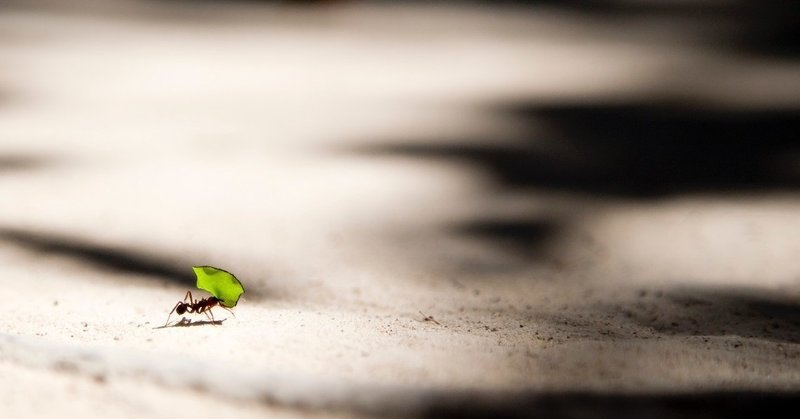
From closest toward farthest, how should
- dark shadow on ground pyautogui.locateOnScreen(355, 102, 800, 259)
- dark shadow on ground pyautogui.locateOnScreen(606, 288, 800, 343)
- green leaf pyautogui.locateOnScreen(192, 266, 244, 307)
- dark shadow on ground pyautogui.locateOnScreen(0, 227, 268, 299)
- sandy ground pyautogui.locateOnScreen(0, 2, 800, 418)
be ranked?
sandy ground pyautogui.locateOnScreen(0, 2, 800, 418), green leaf pyautogui.locateOnScreen(192, 266, 244, 307), dark shadow on ground pyautogui.locateOnScreen(606, 288, 800, 343), dark shadow on ground pyautogui.locateOnScreen(0, 227, 268, 299), dark shadow on ground pyautogui.locateOnScreen(355, 102, 800, 259)

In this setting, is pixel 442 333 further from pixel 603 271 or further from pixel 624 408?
pixel 603 271

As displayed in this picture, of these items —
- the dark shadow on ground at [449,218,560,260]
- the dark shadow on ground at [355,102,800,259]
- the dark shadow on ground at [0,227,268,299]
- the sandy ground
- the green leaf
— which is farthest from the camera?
the dark shadow on ground at [355,102,800,259]

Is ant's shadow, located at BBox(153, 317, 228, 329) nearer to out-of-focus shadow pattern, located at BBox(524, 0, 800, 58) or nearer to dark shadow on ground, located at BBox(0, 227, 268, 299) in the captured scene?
dark shadow on ground, located at BBox(0, 227, 268, 299)

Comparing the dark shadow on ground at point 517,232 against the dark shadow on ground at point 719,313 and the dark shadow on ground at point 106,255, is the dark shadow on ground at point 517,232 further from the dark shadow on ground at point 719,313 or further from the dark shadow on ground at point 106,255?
the dark shadow on ground at point 106,255

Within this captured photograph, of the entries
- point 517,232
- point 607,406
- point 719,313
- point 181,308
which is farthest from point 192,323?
point 517,232

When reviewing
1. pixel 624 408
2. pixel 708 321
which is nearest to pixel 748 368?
pixel 624 408

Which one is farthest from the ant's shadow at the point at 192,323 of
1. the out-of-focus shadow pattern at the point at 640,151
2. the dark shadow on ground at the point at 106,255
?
the out-of-focus shadow pattern at the point at 640,151

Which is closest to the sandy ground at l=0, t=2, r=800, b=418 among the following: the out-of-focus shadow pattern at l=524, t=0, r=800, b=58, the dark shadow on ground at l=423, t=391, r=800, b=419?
the dark shadow on ground at l=423, t=391, r=800, b=419
